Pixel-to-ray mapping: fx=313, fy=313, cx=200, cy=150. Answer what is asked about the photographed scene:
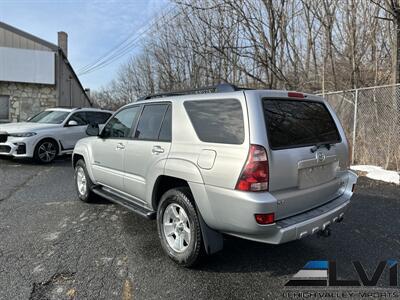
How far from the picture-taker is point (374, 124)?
8.48 m

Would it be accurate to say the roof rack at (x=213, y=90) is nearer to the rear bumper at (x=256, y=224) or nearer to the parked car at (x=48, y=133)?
the rear bumper at (x=256, y=224)

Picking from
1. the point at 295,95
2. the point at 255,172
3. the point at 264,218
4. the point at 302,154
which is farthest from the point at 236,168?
the point at 295,95

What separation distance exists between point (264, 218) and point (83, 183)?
3.99 m

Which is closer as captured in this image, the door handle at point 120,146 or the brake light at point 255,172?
the brake light at point 255,172

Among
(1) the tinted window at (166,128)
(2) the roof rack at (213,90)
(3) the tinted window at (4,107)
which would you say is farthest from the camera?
(3) the tinted window at (4,107)

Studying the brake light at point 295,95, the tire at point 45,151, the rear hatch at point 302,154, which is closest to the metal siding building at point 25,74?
the tire at point 45,151

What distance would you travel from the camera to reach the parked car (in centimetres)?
916

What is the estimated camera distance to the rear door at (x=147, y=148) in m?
3.57

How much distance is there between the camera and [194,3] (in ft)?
40.5

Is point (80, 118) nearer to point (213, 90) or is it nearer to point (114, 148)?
point (114, 148)

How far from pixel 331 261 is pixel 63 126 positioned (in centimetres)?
919

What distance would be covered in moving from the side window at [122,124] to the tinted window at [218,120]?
130 cm

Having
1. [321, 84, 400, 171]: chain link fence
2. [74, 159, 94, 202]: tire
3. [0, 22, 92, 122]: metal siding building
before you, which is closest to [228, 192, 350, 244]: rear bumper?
[74, 159, 94, 202]: tire

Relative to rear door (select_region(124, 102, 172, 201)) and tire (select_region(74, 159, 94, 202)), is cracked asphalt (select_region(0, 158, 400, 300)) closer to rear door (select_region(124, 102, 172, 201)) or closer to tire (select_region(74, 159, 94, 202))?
tire (select_region(74, 159, 94, 202))
